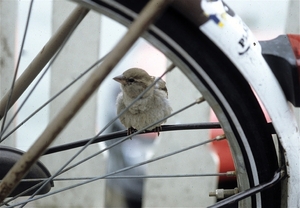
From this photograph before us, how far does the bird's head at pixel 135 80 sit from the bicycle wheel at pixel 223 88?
760 millimetres

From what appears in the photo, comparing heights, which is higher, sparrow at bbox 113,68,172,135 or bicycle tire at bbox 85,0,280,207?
sparrow at bbox 113,68,172,135

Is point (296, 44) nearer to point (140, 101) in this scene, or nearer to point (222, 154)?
point (140, 101)

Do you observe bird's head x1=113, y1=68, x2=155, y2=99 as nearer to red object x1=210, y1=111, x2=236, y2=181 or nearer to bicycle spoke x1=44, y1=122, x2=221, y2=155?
bicycle spoke x1=44, y1=122, x2=221, y2=155

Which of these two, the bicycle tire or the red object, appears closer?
the bicycle tire

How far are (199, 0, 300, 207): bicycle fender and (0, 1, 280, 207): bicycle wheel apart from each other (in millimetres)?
18

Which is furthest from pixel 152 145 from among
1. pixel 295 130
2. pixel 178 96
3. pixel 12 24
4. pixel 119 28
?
pixel 295 130

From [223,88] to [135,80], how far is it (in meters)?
0.82

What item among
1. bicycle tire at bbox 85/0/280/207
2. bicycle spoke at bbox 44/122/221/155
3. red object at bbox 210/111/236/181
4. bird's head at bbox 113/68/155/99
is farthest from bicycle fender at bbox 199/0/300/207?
red object at bbox 210/111/236/181

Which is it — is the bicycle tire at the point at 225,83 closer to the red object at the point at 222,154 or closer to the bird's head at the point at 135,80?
the bird's head at the point at 135,80

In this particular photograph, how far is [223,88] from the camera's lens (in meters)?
0.96

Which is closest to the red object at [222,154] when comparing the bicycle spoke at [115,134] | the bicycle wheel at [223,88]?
the bicycle spoke at [115,134]

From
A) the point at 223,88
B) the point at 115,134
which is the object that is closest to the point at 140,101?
the point at 115,134

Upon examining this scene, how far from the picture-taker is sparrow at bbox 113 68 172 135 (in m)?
1.76

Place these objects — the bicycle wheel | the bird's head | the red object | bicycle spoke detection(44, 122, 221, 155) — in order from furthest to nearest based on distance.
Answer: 1. the red object
2. the bird's head
3. bicycle spoke detection(44, 122, 221, 155)
4. the bicycle wheel
